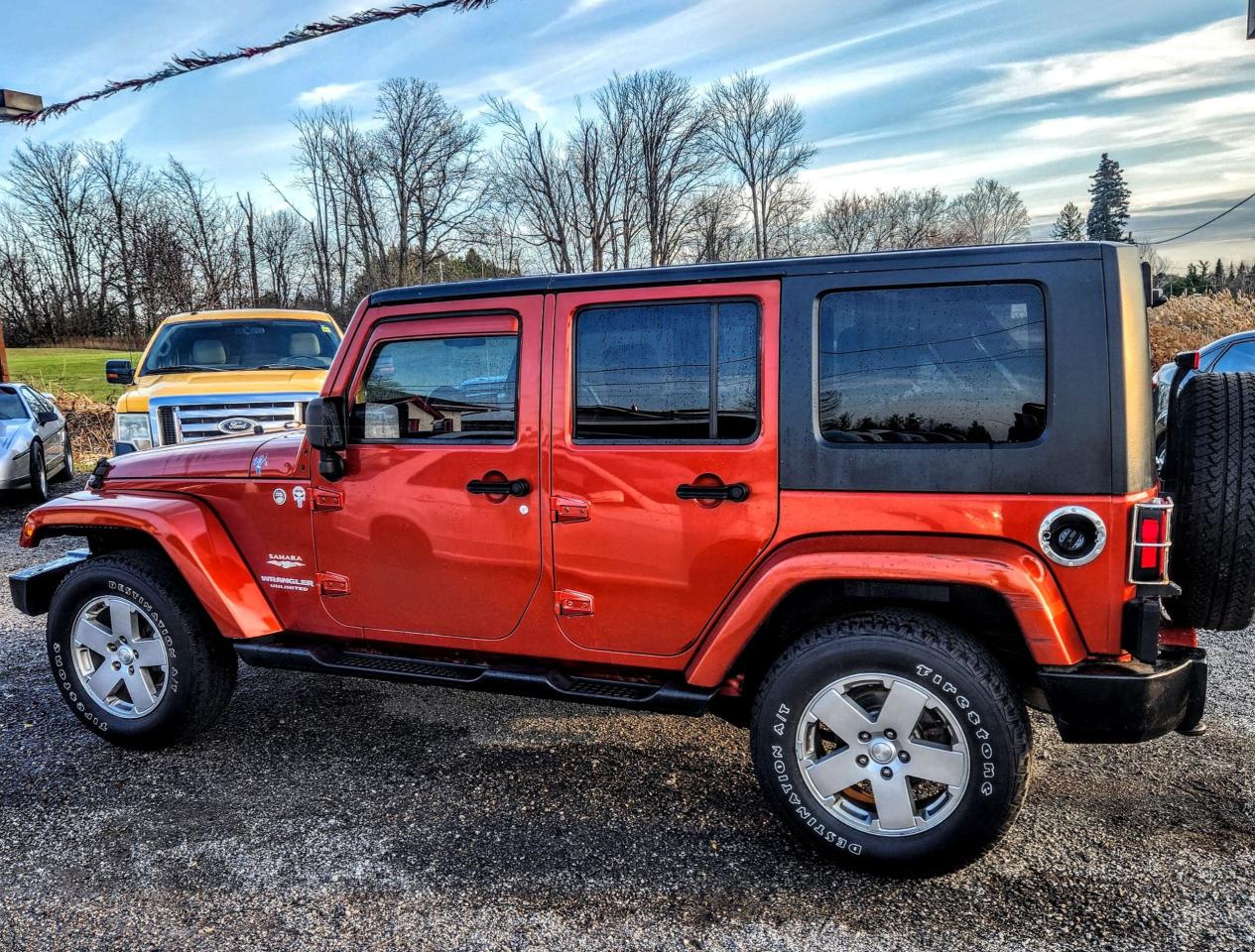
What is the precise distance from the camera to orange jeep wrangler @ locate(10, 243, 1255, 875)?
8.71ft

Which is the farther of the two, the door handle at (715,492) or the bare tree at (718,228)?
the bare tree at (718,228)

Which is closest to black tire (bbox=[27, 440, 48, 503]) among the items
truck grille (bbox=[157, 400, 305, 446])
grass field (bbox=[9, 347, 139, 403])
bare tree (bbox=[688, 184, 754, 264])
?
truck grille (bbox=[157, 400, 305, 446])

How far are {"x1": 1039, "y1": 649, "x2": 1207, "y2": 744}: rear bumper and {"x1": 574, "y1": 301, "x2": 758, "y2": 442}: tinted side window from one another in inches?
48.5

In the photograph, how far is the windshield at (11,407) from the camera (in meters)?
11.1

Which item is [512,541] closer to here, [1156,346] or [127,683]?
[127,683]

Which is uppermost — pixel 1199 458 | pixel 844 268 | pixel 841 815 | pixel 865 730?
pixel 844 268

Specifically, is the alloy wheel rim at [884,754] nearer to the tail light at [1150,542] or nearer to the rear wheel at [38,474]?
the tail light at [1150,542]

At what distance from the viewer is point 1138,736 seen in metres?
2.66

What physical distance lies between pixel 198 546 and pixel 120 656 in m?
0.69

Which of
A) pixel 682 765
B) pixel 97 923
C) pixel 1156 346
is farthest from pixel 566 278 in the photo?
pixel 1156 346

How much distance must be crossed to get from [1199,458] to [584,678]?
85.3 inches

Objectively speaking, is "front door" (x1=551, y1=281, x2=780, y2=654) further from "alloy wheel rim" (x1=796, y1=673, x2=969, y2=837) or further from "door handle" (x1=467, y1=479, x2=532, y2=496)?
"alloy wheel rim" (x1=796, y1=673, x2=969, y2=837)

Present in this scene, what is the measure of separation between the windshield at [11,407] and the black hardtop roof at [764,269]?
32.7ft

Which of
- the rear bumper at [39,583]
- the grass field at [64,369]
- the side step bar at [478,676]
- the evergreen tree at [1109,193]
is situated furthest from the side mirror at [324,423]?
the evergreen tree at [1109,193]
